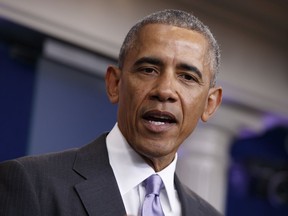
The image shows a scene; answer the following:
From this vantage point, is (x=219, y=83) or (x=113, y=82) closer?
(x=113, y=82)

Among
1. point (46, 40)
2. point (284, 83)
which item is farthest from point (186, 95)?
point (284, 83)

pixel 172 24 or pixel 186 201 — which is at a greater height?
pixel 172 24

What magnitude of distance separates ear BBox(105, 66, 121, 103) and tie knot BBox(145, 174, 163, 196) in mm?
171

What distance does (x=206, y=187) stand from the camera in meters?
4.01

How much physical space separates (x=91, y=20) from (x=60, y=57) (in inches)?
8.5

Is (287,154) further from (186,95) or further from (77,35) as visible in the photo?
(186,95)

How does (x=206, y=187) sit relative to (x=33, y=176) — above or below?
below

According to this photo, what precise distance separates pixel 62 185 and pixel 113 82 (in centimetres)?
25

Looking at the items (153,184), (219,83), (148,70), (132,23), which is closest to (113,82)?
(148,70)

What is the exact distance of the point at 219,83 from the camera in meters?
3.86

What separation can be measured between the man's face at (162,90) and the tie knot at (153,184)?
0.03m

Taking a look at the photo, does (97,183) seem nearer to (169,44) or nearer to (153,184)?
(153,184)

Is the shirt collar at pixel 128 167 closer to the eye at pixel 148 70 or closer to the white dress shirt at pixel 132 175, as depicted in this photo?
the white dress shirt at pixel 132 175

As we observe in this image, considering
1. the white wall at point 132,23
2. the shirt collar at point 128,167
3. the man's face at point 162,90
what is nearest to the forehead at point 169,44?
the man's face at point 162,90
